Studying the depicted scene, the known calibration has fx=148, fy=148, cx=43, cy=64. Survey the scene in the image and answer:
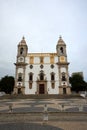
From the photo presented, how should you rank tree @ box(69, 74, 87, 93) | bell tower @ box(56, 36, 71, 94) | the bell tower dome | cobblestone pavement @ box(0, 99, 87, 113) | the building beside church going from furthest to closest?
1. tree @ box(69, 74, 87, 93)
2. the bell tower dome
3. the building beside church
4. bell tower @ box(56, 36, 71, 94)
5. cobblestone pavement @ box(0, 99, 87, 113)

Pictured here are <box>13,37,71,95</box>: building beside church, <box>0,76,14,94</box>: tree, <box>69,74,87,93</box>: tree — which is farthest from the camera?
<box>0,76,14,94</box>: tree

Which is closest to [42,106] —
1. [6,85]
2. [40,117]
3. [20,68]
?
[40,117]

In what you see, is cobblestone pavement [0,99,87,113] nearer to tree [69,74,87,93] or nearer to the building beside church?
the building beside church

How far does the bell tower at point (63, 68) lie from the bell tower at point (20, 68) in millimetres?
11060

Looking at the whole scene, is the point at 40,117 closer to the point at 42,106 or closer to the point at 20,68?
the point at 42,106

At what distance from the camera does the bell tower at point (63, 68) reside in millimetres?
43469

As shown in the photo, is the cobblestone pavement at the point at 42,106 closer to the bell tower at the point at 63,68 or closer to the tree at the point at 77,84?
the bell tower at the point at 63,68

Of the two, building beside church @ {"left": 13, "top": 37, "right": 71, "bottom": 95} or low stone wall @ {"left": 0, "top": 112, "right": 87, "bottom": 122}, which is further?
building beside church @ {"left": 13, "top": 37, "right": 71, "bottom": 95}

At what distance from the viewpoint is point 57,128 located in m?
8.05

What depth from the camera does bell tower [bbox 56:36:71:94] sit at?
43469 mm

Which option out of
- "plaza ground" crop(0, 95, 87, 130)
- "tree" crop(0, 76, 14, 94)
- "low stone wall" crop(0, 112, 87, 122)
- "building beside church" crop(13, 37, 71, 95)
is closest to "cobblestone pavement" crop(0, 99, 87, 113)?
"plaza ground" crop(0, 95, 87, 130)

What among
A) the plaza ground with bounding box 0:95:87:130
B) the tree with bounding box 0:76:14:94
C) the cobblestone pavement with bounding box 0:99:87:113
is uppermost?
the tree with bounding box 0:76:14:94

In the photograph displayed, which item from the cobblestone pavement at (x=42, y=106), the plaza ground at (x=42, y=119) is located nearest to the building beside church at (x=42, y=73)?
the cobblestone pavement at (x=42, y=106)

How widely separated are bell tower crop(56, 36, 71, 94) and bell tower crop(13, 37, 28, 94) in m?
11.1
